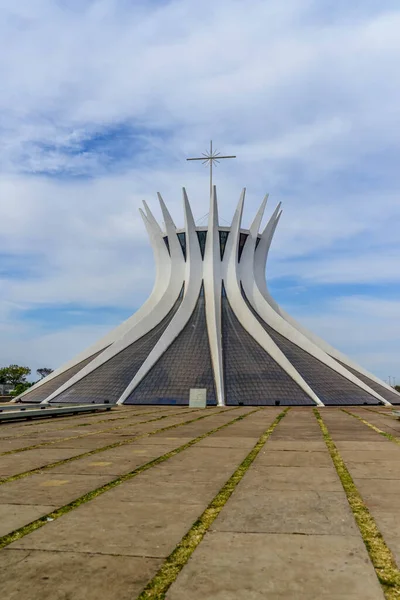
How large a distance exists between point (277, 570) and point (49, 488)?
154 inches

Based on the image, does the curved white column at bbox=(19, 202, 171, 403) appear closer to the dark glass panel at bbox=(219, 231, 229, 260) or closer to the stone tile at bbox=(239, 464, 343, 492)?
the dark glass panel at bbox=(219, 231, 229, 260)

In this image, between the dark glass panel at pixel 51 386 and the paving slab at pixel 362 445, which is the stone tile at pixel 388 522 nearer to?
the paving slab at pixel 362 445

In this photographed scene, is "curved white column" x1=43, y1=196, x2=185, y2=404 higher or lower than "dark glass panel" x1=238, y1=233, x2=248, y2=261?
lower

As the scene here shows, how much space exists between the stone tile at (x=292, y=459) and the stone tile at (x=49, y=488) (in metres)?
3.00

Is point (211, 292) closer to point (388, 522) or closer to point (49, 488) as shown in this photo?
point (49, 488)

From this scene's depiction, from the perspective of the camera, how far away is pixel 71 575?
367 centimetres

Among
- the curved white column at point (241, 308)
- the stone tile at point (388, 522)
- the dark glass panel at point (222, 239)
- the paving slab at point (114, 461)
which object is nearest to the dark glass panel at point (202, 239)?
the dark glass panel at point (222, 239)

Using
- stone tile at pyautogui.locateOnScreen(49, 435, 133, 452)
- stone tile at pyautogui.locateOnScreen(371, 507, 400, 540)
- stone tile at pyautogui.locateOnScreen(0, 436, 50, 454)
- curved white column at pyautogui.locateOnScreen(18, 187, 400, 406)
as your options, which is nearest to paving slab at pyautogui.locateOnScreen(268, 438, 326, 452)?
stone tile at pyautogui.locateOnScreen(49, 435, 133, 452)

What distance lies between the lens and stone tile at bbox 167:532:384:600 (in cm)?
336

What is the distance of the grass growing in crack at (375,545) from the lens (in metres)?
3.49

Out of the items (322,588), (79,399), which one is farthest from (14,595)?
(79,399)

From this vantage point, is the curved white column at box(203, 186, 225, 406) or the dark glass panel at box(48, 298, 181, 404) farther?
the curved white column at box(203, 186, 225, 406)

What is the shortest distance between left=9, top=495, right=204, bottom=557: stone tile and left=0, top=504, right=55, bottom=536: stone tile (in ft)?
0.97

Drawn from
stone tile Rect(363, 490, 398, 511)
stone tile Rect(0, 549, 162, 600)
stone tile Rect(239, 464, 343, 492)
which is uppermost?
stone tile Rect(0, 549, 162, 600)
